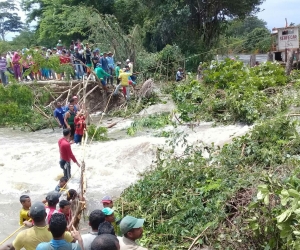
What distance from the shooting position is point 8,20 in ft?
273

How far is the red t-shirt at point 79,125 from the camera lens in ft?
34.0

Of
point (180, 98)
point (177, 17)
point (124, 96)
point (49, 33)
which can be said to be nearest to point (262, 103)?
point (180, 98)

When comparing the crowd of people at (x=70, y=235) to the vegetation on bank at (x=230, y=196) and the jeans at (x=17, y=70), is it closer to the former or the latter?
the vegetation on bank at (x=230, y=196)

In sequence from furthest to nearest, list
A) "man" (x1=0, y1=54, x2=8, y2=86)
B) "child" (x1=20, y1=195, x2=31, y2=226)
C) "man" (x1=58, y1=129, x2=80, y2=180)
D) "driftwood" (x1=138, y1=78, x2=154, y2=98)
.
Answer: "man" (x1=0, y1=54, x2=8, y2=86) < "driftwood" (x1=138, y1=78, x2=154, y2=98) < "man" (x1=58, y1=129, x2=80, y2=180) < "child" (x1=20, y1=195, x2=31, y2=226)

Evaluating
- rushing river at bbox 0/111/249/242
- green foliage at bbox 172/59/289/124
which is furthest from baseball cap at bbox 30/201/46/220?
green foliage at bbox 172/59/289/124

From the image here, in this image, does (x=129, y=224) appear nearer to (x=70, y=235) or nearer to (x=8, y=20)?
(x=70, y=235)

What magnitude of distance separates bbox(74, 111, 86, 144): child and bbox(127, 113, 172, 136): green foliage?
2.70 m

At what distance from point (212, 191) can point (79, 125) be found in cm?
497

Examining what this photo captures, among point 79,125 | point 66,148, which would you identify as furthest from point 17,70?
point 66,148

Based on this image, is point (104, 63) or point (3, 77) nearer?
point (104, 63)

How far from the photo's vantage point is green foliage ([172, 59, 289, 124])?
11.5 metres

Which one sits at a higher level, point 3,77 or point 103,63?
point 103,63

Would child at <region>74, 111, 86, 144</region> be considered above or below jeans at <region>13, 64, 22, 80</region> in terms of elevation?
below

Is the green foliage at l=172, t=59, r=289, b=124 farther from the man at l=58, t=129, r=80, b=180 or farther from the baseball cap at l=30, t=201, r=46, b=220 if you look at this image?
→ the baseball cap at l=30, t=201, r=46, b=220
